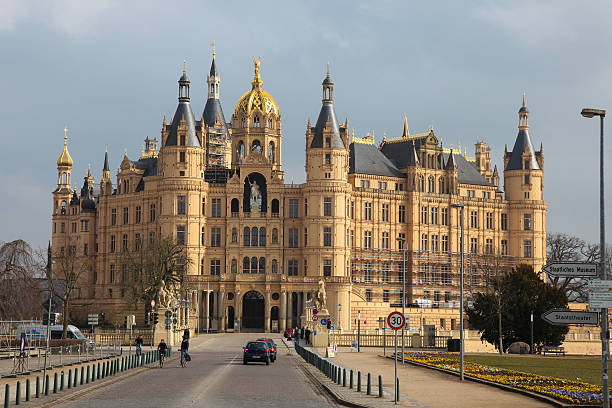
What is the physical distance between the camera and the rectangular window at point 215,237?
127m

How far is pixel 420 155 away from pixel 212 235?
29.8m

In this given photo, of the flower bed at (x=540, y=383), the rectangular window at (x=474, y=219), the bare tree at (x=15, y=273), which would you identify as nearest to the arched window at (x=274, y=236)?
the rectangular window at (x=474, y=219)

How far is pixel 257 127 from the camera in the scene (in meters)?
137

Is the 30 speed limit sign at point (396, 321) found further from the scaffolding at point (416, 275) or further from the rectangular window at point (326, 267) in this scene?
the scaffolding at point (416, 275)

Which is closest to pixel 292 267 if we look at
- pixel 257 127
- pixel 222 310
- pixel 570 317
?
pixel 222 310

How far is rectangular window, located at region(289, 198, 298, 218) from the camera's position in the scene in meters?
127

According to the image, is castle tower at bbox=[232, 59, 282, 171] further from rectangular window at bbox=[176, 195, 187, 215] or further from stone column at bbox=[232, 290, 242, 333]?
stone column at bbox=[232, 290, 242, 333]

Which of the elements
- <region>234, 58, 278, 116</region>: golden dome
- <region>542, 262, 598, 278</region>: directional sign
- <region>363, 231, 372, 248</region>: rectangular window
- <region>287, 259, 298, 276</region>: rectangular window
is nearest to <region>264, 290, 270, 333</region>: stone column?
<region>287, 259, 298, 276</region>: rectangular window

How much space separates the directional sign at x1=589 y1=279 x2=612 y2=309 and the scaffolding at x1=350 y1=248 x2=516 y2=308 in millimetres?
103279

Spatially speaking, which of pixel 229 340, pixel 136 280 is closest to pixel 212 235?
pixel 136 280

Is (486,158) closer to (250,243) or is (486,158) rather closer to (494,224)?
(494,224)

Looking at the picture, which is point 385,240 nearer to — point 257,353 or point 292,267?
point 292,267

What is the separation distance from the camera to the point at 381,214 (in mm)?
131625

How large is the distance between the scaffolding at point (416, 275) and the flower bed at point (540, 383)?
252 ft
